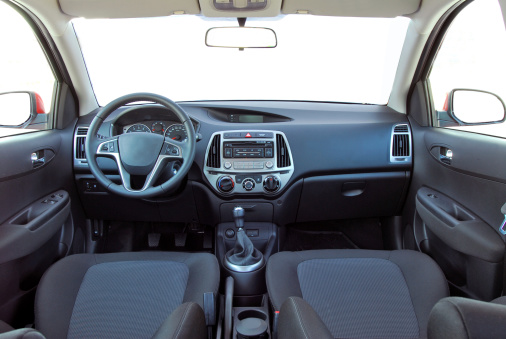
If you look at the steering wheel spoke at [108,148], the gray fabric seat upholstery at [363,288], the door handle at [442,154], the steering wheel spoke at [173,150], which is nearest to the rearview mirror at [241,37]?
the steering wheel spoke at [173,150]

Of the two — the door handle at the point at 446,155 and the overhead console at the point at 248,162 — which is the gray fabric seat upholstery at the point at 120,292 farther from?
the door handle at the point at 446,155

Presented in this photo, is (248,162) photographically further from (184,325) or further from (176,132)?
(184,325)

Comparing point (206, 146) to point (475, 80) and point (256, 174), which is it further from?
point (475, 80)

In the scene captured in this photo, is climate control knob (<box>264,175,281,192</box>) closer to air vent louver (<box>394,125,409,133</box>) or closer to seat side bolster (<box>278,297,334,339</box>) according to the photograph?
air vent louver (<box>394,125,409,133</box>)

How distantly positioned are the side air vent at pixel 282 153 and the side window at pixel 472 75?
39.5 inches

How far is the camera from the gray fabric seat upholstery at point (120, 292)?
1.66 metres

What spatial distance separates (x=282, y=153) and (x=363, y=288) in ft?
3.27

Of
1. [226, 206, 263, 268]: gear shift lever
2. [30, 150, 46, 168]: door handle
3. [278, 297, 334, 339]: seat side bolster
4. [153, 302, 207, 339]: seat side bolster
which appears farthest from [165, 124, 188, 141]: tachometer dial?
[278, 297, 334, 339]: seat side bolster

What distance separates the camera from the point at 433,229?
2293 mm

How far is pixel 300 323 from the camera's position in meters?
1.16

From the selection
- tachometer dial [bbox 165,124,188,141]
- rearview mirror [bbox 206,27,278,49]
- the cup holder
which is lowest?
the cup holder

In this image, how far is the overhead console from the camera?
2.53 m

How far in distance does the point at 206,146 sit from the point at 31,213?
107 centimetres

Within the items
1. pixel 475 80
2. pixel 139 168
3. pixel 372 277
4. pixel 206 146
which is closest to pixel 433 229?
pixel 372 277
